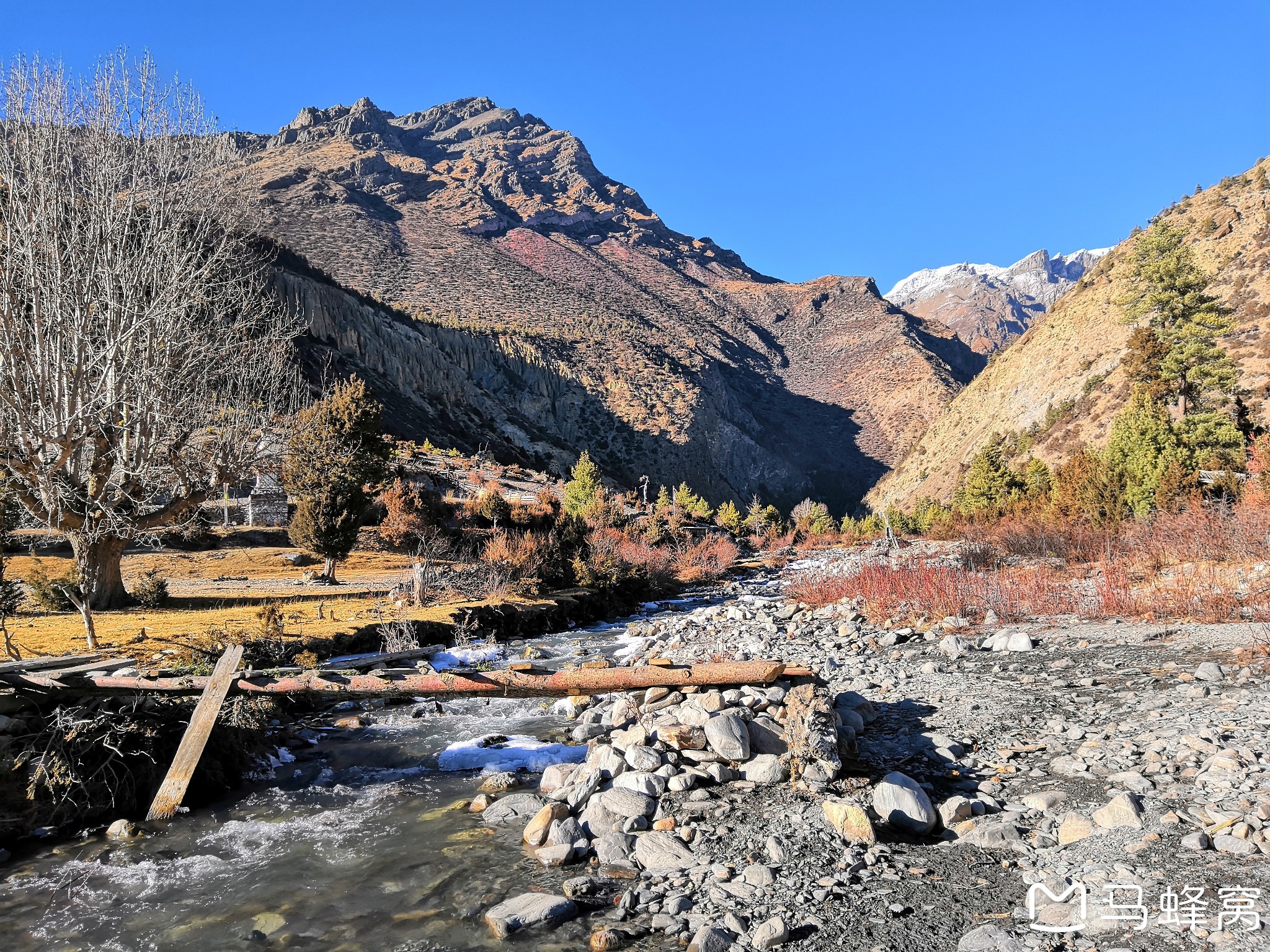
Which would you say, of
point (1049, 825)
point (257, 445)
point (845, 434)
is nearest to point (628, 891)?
point (1049, 825)

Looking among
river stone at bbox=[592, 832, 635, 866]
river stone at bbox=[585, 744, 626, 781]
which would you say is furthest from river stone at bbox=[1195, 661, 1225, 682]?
river stone at bbox=[592, 832, 635, 866]

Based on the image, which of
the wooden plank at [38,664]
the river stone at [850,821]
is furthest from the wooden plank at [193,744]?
the river stone at [850,821]

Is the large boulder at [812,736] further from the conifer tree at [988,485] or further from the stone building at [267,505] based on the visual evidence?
the conifer tree at [988,485]

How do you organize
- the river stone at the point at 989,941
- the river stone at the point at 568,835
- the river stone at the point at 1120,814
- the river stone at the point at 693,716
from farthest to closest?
the river stone at the point at 693,716, the river stone at the point at 568,835, the river stone at the point at 1120,814, the river stone at the point at 989,941

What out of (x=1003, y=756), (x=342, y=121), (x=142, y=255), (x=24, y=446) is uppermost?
(x=342, y=121)

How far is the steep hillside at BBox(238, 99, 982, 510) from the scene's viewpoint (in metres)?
70.6

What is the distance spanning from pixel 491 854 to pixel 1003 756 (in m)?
4.77

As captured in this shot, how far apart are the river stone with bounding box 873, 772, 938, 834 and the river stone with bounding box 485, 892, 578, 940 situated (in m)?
2.51

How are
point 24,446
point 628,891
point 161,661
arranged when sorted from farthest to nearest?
point 24,446 → point 161,661 → point 628,891

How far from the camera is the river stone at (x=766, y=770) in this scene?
6512 mm

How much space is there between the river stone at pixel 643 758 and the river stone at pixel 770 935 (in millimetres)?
2480

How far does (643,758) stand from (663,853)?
4.68 ft

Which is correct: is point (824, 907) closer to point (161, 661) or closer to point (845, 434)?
point (161, 661)

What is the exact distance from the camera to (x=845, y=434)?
4633 inches
